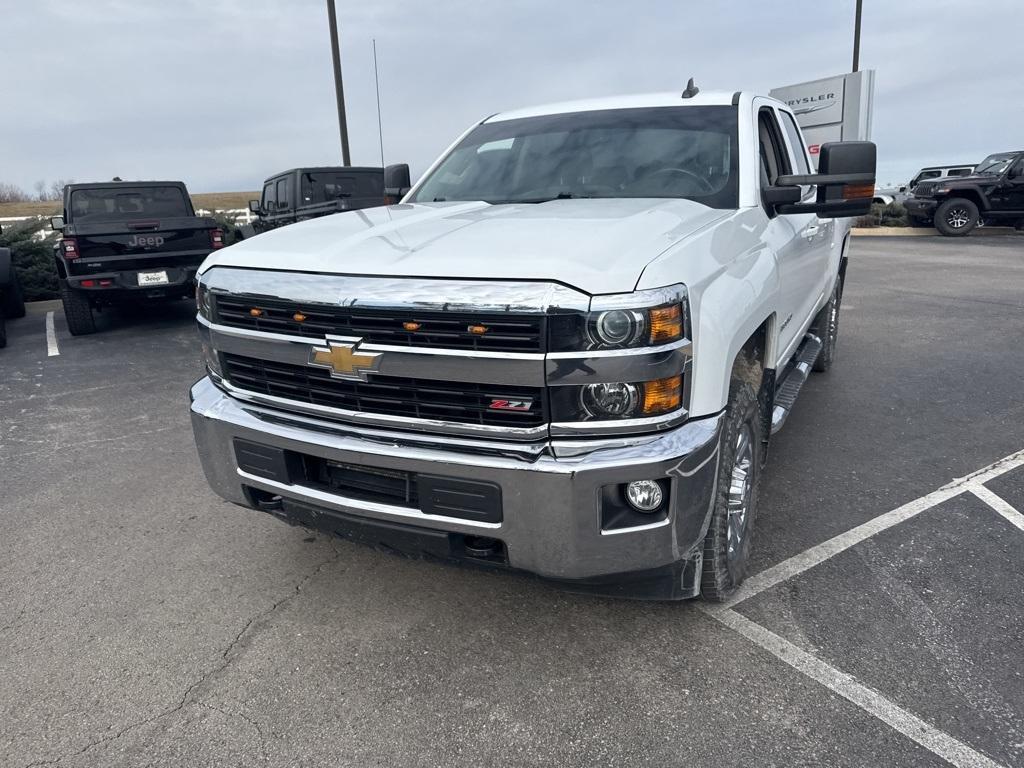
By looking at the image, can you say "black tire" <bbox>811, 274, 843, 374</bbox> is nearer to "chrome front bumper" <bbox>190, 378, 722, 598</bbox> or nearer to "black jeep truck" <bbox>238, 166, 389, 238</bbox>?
"chrome front bumper" <bbox>190, 378, 722, 598</bbox>

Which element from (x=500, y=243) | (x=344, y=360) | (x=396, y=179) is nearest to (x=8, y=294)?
→ (x=396, y=179)

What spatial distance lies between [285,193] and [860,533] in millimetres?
10293

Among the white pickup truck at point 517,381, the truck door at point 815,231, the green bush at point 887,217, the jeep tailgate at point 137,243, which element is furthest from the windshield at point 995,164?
the white pickup truck at point 517,381

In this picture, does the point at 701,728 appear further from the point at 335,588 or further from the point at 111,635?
the point at 111,635

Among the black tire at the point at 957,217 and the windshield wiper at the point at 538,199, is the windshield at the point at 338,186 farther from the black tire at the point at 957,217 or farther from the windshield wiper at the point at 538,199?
the black tire at the point at 957,217

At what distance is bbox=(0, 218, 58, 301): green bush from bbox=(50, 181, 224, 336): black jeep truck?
119 inches

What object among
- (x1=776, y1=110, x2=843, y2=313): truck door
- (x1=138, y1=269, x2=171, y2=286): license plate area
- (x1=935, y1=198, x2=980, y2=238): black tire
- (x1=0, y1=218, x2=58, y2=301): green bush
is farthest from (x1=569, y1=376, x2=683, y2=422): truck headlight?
(x1=935, y1=198, x2=980, y2=238): black tire

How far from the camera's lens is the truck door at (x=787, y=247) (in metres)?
3.34

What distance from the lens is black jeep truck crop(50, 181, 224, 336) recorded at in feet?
28.2

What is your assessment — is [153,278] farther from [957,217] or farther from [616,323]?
[957,217]

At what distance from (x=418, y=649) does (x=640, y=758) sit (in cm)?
87

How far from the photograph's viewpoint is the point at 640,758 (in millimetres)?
2111

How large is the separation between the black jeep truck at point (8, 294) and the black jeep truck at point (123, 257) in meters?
0.66

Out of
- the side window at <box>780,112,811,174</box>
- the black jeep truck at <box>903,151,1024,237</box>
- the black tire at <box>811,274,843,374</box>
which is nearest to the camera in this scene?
the side window at <box>780,112,811,174</box>
